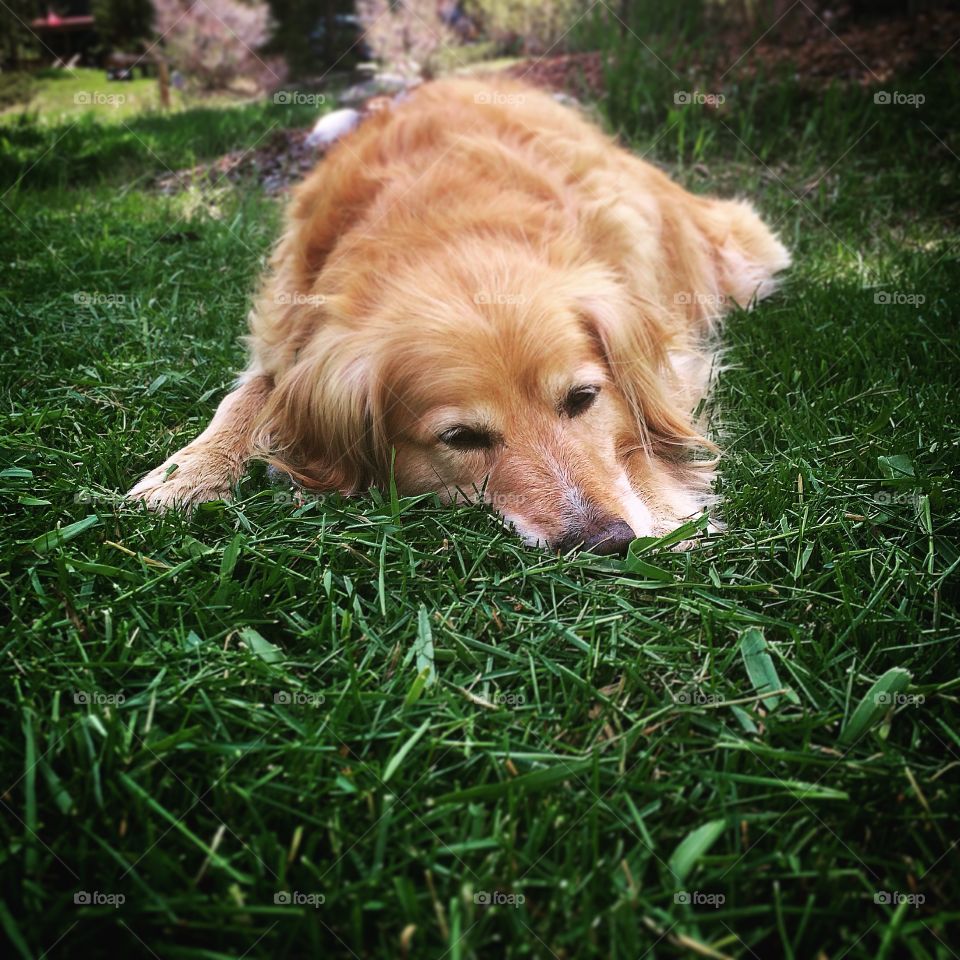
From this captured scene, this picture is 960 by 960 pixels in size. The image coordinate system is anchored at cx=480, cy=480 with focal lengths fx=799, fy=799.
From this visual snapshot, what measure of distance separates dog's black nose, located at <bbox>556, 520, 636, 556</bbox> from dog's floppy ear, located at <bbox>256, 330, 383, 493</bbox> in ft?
2.32

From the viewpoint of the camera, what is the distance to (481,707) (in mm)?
1637

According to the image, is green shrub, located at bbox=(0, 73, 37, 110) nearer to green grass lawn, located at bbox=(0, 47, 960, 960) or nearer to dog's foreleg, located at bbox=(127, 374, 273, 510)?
green grass lawn, located at bbox=(0, 47, 960, 960)

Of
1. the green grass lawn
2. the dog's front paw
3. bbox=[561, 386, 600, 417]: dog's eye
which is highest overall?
bbox=[561, 386, 600, 417]: dog's eye

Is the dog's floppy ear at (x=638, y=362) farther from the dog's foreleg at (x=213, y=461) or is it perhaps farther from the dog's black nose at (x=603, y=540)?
the dog's foreleg at (x=213, y=461)

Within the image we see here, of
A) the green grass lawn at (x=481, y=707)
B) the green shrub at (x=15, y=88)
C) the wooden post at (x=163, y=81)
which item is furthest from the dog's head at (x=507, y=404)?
the wooden post at (x=163, y=81)

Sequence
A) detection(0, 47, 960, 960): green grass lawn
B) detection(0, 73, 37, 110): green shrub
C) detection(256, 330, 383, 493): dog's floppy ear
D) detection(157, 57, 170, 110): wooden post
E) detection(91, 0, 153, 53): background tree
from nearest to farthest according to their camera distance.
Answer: detection(0, 47, 960, 960): green grass lawn < detection(256, 330, 383, 493): dog's floppy ear < detection(0, 73, 37, 110): green shrub < detection(91, 0, 153, 53): background tree < detection(157, 57, 170, 110): wooden post

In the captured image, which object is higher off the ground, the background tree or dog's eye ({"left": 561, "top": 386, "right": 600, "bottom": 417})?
the background tree

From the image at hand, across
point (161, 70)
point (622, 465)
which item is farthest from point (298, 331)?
point (161, 70)

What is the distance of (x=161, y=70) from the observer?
6688 mm

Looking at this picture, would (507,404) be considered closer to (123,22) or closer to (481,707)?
(481,707)

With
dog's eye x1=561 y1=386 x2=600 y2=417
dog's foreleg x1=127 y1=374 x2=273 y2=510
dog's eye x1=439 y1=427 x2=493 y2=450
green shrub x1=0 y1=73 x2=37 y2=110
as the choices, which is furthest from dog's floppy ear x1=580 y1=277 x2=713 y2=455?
green shrub x1=0 y1=73 x2=37 y2=110

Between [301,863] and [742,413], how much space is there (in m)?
2.11

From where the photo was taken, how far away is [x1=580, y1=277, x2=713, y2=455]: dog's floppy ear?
8.32ft

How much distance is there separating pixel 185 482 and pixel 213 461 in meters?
0.14
